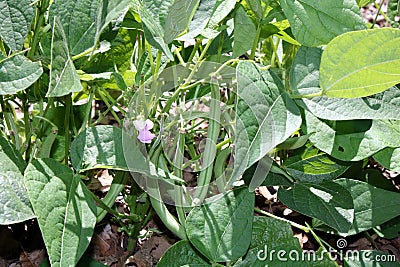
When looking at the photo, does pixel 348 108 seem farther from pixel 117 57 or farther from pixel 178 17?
pixel 117 57

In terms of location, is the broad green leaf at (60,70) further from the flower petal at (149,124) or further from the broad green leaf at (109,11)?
the flower petal at (149,124)

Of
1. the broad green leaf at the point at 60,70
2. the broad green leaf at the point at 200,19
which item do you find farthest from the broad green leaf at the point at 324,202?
the broad green leaf at the point at 60,70

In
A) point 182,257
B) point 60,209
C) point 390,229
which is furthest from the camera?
point 390,229

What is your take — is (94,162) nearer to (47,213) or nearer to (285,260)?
(47,213)

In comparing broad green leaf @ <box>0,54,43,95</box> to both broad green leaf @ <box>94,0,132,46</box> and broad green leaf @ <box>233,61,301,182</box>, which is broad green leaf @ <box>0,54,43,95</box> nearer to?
broad green leaf @ <box>94,0,132,46</box>

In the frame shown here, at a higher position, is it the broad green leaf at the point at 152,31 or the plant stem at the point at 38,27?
the broad green leaf at the point at 152,31

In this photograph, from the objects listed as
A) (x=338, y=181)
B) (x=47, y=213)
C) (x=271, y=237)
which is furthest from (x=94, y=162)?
(x=338, y=181)

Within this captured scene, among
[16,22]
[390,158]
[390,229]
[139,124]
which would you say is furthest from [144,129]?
[390,229]
